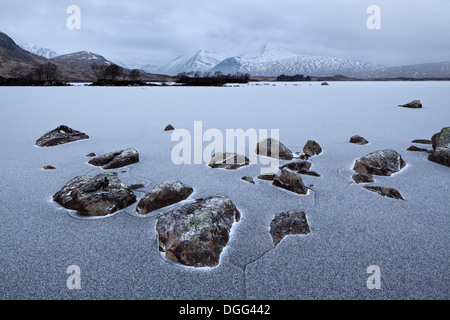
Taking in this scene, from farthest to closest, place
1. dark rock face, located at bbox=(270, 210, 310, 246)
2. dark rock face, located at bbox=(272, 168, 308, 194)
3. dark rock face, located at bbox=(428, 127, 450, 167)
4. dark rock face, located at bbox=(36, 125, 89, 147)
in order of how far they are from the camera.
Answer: dark rock face, located at bbox=(36, 125, 89, 147) → dark rock face, located at bbox=(428, 127, 450, 167) → dark rock face, located at bbox=(272, 168, 308, 194) → dark rock face, located at bbox=(270, 210, 310, 246)

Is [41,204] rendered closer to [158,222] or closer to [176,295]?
[158,222]

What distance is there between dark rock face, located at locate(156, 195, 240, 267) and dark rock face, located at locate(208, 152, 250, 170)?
5.68 ft

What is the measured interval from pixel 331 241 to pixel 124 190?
240 cm

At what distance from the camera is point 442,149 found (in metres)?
4.47

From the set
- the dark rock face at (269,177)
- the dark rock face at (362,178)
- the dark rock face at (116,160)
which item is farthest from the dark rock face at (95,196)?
the dark rock face at (362,178)

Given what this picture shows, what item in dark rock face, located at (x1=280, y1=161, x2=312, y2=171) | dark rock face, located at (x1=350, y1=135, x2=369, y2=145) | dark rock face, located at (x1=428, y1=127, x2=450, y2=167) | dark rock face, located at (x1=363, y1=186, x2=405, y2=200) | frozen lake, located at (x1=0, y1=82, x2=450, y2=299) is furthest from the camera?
dark rock face, located at (x1=350, y1=135, x2=369, y2=145)

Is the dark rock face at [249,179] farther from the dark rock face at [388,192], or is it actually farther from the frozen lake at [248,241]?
the dark rock face at [388,192]

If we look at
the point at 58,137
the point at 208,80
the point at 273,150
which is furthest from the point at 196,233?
the point at 208,80

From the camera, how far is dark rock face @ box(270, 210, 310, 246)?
2561 mm

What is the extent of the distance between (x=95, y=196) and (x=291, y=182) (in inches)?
97.8

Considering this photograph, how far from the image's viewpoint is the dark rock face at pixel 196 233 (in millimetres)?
2168

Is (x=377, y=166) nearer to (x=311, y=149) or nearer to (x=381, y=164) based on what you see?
(x=381, y=164)

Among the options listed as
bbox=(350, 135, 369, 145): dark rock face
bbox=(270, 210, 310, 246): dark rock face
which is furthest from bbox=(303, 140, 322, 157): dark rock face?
bbox=(270, 210, 310, 246): dark rock face

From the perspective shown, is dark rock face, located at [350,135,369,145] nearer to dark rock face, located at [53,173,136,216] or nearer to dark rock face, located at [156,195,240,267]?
dark rock face, located at [156,195,240,267]
